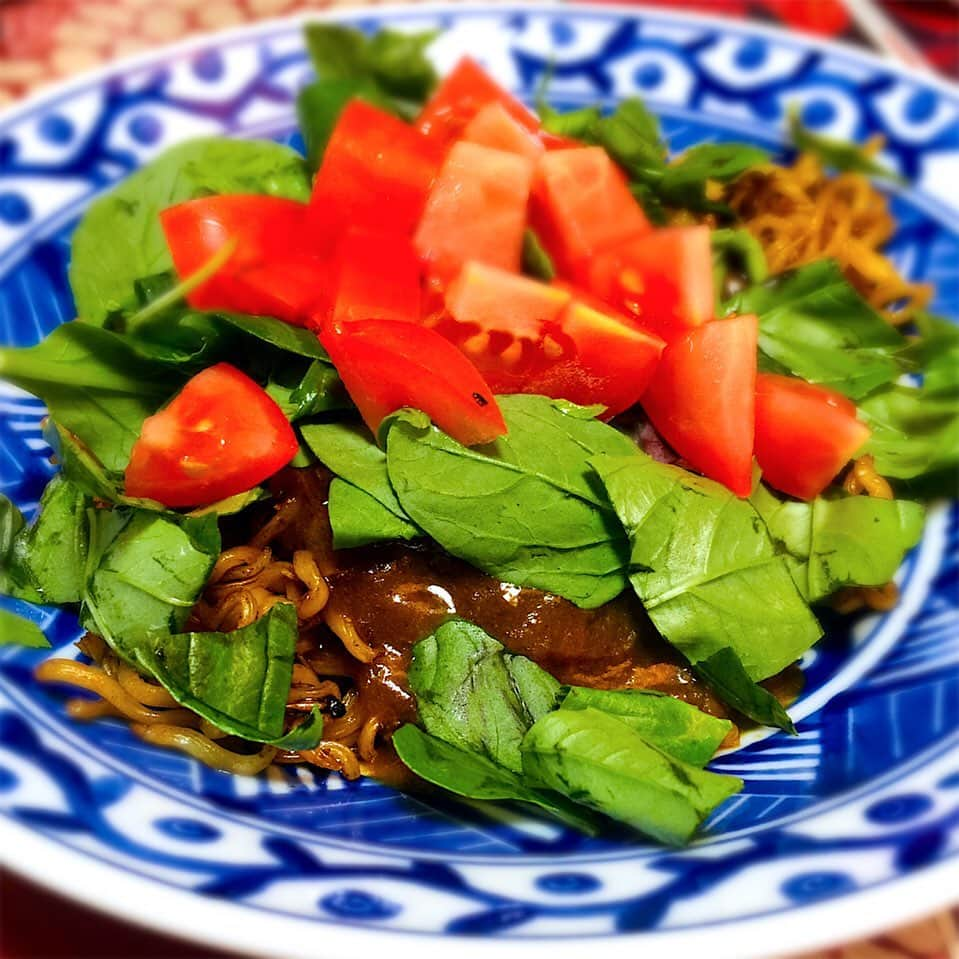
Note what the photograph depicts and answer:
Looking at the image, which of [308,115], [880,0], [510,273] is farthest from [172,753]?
[880,0]

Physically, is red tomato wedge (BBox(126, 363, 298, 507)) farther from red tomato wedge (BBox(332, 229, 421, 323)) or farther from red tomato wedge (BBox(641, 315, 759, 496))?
red tomato wedge (BBox(641, 315, 759, 496))

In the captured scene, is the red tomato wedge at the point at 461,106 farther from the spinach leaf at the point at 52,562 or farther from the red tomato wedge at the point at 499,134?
the spinach leaf at the point at 52,562

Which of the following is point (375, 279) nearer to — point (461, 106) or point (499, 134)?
point (499, 134)

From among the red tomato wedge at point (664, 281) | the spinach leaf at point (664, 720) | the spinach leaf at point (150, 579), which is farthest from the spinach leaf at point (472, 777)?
the red tomato wedge at point (664, 281)

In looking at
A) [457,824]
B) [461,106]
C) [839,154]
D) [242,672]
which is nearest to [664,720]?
[457,824]

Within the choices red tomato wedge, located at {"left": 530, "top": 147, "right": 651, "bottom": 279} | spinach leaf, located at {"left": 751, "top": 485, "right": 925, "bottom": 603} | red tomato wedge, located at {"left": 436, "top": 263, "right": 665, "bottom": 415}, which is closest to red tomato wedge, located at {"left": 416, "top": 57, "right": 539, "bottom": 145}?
red tomato wedge, located at {"left": 530, "top": 147, "right": 651, "bottom": 279}

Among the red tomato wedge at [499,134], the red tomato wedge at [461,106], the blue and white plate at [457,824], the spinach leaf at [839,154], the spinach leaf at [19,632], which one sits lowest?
the blue and white plate at [457,824]
